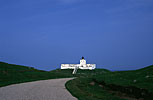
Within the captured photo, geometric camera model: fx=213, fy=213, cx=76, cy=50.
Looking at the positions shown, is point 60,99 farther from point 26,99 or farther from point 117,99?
point 117,99

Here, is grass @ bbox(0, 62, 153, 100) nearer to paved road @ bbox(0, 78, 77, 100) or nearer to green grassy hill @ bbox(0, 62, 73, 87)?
green grassy hill @ bbox(0, 62, 73, 87)

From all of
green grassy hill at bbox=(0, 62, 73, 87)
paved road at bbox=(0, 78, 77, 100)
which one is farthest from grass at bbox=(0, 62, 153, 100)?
paved road at bbox=(0, 78, 77, 100)

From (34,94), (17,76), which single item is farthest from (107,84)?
(17,76)

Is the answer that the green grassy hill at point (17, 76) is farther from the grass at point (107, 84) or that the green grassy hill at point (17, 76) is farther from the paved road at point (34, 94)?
the paved road at point (34, 94)

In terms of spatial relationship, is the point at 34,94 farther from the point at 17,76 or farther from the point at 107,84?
the point at 17,76

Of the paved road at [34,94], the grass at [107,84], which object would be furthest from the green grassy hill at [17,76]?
the paved road at [34,94]

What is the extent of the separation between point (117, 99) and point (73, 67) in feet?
204

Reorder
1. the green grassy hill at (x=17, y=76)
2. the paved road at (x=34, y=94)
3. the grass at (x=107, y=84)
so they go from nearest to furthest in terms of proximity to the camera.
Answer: the paved road at (x=34, y=94)
the grass at (x=107, y=84)
the green grassy hill at (x=17, y=76)

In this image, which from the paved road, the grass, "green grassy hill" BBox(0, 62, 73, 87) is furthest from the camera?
"green grassy hill" BBox(0, 62, 73, 87)

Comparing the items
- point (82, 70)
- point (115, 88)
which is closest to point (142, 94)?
point (115, 88)

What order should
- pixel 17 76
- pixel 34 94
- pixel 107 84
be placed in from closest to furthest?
pixel 34 94, pixel 107 84, pixel 17 76

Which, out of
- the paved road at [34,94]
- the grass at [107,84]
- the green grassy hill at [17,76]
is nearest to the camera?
the paved road at [34,94]

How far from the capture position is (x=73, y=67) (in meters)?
78.1

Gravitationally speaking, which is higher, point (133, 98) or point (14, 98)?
point (14, 98)
